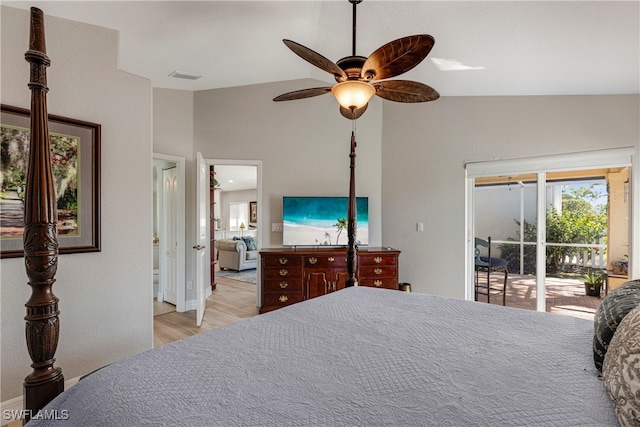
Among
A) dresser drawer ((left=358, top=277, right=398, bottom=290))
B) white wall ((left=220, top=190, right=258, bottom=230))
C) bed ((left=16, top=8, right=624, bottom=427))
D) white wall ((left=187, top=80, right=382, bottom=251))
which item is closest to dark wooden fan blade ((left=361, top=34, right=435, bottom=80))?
bed ((left=16, top=8, right=624, bottom=427))

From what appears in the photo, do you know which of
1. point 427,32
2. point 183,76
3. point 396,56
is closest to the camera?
point 396,56

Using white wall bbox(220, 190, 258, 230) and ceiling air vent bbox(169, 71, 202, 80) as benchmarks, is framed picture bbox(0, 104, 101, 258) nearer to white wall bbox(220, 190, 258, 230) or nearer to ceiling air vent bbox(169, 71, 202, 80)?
ceiling air vent bbox(169, 71, 202, 80)

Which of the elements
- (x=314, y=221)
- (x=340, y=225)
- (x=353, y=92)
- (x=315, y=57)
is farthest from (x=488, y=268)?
(x=315, y=57)

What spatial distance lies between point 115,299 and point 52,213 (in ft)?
5.12

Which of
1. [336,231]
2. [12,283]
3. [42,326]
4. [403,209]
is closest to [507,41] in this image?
[403,209]

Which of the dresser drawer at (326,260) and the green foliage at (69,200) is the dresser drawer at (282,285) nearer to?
the dresser drawer at (326,260)

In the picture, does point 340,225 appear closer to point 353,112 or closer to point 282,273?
point 282,273

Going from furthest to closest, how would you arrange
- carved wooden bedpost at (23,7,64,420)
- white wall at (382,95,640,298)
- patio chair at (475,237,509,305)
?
patio chair at (475,237,509,305) → white wall at (382,95,640,298) → carved wooden bedpost at (23,7,64,420)

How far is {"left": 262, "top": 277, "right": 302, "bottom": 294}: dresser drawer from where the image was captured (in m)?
3.75

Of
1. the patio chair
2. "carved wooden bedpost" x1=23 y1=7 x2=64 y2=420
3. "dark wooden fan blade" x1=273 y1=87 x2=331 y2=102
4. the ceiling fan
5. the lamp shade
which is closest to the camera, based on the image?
"carved wooden bedpost" x1=23 y1=7 x2=64 y2=420

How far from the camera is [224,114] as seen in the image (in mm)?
4176

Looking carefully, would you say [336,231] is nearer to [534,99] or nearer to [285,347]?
[534,99]

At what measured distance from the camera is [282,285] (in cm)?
376

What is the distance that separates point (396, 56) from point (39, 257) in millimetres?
1856
